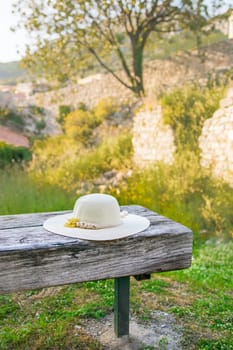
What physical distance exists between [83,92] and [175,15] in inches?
177

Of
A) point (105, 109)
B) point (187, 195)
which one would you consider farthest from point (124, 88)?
point (187, 195)

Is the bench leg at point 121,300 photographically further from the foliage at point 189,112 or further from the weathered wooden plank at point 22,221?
the foliage at point 189,112

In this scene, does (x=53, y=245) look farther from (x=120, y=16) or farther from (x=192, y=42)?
(x=192, y=42)

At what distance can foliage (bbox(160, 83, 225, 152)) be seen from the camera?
18.9 ft

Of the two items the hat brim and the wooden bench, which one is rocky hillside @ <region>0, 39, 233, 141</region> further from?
the wooden bench

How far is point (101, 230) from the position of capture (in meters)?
1.53

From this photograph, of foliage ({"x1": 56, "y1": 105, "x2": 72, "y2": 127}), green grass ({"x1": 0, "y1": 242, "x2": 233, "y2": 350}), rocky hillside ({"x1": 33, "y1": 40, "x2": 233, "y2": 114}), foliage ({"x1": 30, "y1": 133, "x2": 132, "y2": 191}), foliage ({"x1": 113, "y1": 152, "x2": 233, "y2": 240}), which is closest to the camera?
green grass ({"x1": 0, "y1": 242, "x2": 233, "y2": 350})

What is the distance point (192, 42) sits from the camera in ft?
40.3

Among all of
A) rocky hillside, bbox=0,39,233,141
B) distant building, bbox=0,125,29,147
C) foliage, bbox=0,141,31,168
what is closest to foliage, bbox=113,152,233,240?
foliage, bbox=0,141,31,168

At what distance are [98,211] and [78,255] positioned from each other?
0.80ft

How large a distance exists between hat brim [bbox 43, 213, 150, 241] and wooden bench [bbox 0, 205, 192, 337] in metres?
0.02

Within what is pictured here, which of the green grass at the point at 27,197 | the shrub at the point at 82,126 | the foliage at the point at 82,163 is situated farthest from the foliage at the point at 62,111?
the green grass at the point at 27,197

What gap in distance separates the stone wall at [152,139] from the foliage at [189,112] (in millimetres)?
149

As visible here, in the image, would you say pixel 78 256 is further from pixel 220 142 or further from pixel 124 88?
pixel 124 88
